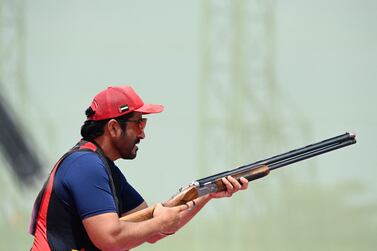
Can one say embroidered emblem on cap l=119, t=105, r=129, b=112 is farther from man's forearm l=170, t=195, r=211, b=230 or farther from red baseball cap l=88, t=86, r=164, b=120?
man's forearm l=170, t=195, r=211, b=230

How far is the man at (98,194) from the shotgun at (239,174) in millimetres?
33

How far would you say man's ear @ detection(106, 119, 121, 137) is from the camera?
2681mm

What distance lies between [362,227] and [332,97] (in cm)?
94

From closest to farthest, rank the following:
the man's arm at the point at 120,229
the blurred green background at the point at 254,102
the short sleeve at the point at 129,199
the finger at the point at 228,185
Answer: the man's arm at the point at 120,229 → the finger at the point at 228,185 → the short sleeve at the point at 129,199 → the blurred green background at the point at 254,102

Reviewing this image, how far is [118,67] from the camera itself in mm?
6062

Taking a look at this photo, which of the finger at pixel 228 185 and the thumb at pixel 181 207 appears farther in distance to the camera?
the finger at pixel 228 185

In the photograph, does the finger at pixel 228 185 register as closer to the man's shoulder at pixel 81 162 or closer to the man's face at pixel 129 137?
the man's face at pixel 129 137

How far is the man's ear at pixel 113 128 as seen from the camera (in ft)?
8.80

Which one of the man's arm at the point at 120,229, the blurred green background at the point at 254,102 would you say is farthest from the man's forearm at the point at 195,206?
the blurred green background at the point at 254,102

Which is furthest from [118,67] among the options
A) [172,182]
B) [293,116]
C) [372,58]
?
[372,58]

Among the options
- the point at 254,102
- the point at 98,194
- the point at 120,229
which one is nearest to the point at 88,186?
the point at 98,194

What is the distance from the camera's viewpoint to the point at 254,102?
5.50 meters

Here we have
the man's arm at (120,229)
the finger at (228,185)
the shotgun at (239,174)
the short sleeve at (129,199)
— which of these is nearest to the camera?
the man's arm at (120,229)

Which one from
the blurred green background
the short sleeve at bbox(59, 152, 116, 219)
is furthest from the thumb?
the blurred green background
